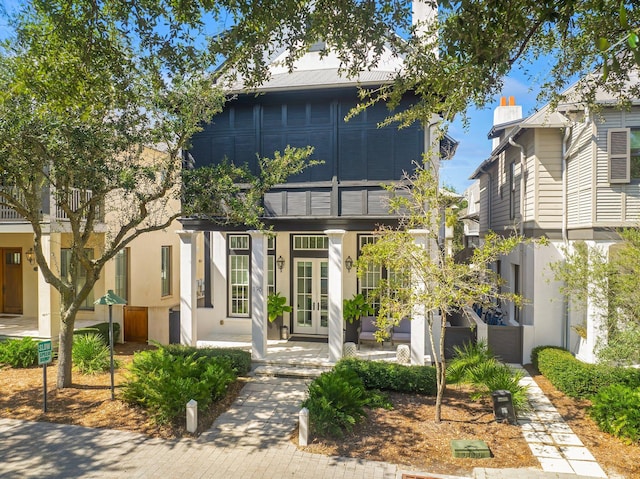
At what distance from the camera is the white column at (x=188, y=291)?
1188 cm

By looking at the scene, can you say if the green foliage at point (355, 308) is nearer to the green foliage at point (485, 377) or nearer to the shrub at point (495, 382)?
the green foliage at point (485, 377)

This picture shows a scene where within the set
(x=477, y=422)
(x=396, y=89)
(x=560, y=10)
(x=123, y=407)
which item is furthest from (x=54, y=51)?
(x=477, y=422)

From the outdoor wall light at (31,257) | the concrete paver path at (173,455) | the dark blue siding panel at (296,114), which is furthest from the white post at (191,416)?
the outdoor wall light at (31,257)

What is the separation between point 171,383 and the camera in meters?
7.78

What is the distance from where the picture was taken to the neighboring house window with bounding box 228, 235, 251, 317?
14172mm

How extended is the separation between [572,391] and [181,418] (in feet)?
26.2

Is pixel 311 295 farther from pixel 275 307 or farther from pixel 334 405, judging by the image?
pixel 334 405

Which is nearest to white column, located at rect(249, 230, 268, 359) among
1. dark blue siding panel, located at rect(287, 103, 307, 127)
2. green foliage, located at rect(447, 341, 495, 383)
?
dark blue siding panel, located at rect(287, 103, 307, 127)

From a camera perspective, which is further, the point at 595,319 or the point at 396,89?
the point at 595,319

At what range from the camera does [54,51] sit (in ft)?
22.2

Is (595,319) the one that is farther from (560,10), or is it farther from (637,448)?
(560,10)

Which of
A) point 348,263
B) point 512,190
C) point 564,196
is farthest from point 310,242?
point 564,196

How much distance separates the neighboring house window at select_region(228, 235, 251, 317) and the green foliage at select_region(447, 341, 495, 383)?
6.87 metres

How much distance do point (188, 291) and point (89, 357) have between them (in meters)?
2.85
